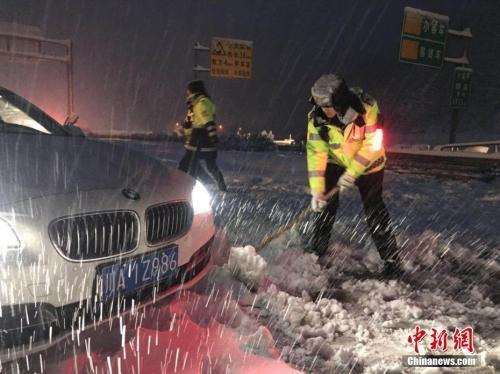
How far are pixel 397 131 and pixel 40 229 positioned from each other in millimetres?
52959

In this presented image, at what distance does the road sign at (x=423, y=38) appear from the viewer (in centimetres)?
1645

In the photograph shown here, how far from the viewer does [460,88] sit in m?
18.7

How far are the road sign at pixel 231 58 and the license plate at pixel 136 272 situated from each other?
74.5 feet

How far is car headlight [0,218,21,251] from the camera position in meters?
1.85

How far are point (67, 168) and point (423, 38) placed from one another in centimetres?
1751

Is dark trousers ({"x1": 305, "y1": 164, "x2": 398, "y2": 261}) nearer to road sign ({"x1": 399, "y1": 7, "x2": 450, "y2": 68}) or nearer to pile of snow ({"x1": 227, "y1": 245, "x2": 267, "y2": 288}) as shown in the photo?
pile of snow ({"x1": 227, "y1": 245, "x2": 267, "y2": 288})

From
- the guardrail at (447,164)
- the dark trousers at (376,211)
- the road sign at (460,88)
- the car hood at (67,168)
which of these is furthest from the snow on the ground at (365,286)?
the road sign at (460,88)

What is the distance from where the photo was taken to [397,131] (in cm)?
5100

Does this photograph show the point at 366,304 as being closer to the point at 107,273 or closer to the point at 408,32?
the point at 107,273

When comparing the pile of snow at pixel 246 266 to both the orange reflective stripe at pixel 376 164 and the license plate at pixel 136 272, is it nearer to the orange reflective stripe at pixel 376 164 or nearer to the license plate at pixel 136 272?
the license plate at pixel 136 272

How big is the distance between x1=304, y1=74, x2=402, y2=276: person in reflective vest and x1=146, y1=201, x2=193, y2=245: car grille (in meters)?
1.47

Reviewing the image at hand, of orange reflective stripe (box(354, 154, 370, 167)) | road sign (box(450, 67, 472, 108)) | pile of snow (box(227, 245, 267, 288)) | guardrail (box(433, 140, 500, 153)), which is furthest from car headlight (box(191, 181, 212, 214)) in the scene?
road sign (box(450, 67, 472, 108))
